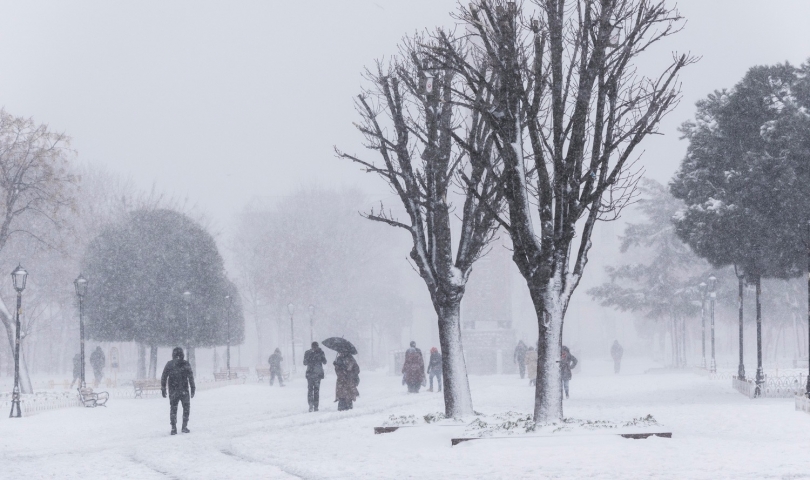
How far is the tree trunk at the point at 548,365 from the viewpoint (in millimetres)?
14430

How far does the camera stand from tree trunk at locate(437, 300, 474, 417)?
55.1 ft

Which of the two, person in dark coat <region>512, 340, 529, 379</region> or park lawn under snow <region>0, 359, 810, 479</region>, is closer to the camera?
park lawn under snow <region>0, 359, 810, 479</region>

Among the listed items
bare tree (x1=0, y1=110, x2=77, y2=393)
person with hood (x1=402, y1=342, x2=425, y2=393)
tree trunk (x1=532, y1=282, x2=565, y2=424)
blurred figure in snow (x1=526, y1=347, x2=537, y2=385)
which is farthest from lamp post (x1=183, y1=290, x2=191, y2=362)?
tree trunk (x1=532, y1=282, x2=565, y2=424)

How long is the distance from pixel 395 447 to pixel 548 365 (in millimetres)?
2332

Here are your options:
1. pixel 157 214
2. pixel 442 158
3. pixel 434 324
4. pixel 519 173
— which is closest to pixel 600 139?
pixel 519 173

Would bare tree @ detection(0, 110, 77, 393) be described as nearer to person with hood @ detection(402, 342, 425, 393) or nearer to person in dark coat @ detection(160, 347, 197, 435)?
person with hood @ detection(402, 342, 425, 393)

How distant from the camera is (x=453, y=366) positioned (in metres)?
16.9

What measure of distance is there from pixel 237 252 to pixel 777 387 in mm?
49254

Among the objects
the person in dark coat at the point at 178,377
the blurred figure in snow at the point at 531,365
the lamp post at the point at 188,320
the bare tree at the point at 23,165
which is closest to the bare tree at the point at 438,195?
the person in dark coat at the point at 178,377

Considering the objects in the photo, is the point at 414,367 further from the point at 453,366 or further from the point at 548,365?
the point at 548,365

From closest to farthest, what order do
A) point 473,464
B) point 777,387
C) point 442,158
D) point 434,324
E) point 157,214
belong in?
1. point 473,464
2. point 442,158
3. point 777,387
4. point 157,214
5. point 434,324

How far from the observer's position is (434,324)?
71.2 m

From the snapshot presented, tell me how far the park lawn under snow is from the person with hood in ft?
17.5

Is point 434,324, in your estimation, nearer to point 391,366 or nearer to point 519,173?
point 391,366
